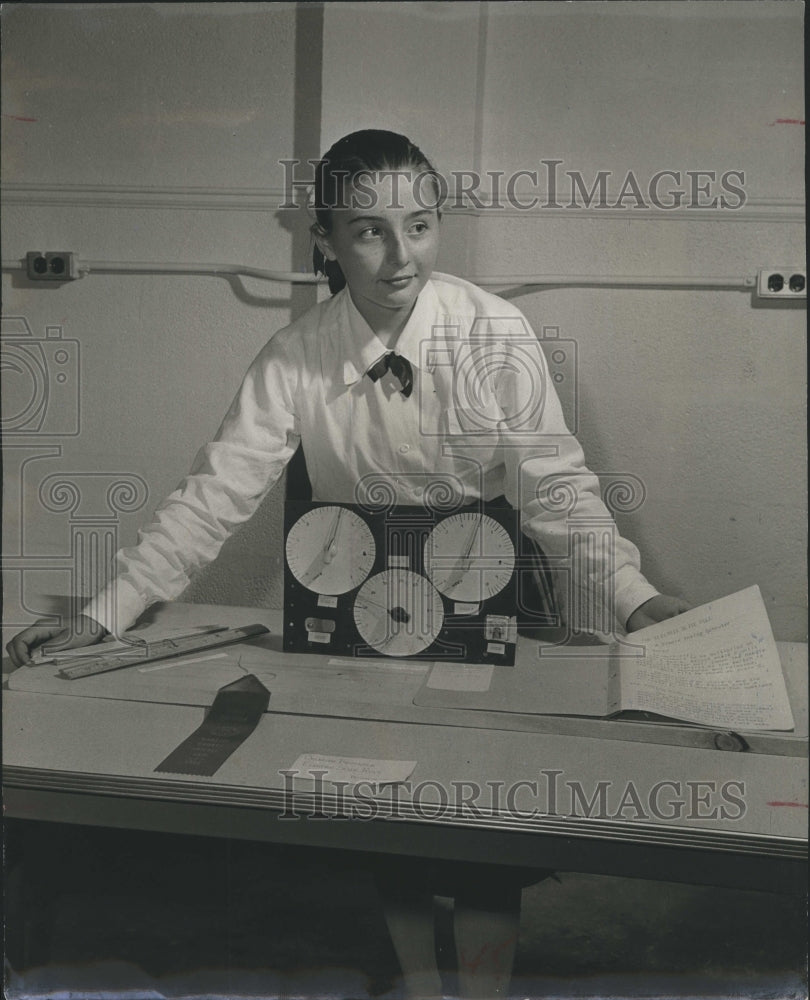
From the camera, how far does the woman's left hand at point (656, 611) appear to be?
4.93 ft

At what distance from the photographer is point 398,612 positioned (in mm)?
1523

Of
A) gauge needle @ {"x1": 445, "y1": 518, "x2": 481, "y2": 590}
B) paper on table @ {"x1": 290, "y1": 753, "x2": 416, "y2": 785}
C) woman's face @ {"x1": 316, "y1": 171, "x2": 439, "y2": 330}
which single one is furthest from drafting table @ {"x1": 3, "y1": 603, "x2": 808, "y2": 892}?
woman's face @ {"x1": 316, "y1": 171, "x2": 439, "y2": 330}

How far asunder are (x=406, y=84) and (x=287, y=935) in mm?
1284

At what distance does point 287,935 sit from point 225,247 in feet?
3.44

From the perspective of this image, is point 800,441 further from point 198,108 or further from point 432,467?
point 198,108

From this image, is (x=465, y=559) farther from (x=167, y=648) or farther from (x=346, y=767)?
(x=167, y=648)

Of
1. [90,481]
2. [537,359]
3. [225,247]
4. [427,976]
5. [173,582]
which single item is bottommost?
[427,976]

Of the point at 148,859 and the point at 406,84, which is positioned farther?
the point at 148,859

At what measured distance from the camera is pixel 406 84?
1.46 metres

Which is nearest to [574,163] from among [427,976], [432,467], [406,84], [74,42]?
[406,84]

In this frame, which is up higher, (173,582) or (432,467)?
(432,467)

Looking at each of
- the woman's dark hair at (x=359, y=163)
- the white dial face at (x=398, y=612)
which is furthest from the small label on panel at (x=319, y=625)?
the woman's dark hair at (x=359, y=163)

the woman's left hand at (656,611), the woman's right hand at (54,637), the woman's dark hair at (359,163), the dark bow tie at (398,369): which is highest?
the woman's dark hair at (359,163)

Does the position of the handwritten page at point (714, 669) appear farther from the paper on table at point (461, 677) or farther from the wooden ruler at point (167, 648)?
the wooden ruler at point (167, 648)
